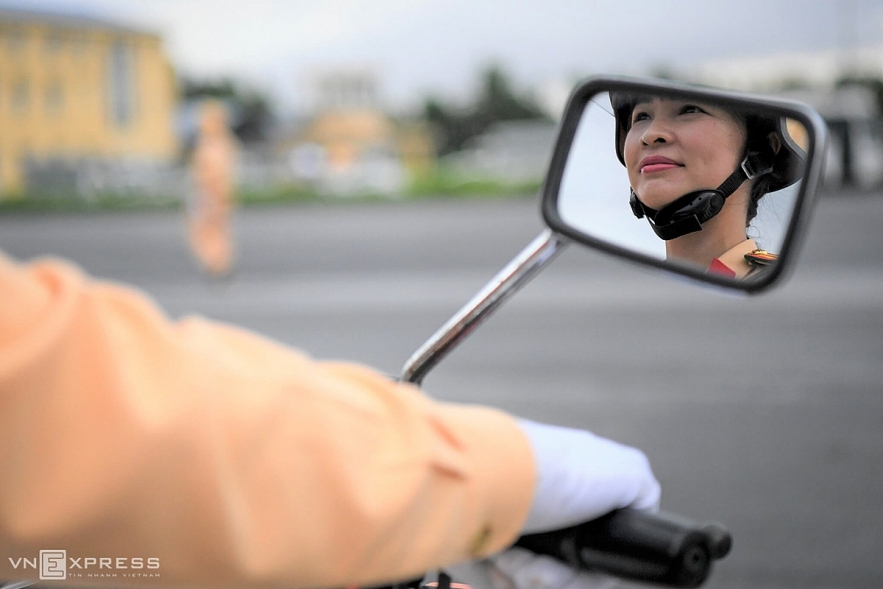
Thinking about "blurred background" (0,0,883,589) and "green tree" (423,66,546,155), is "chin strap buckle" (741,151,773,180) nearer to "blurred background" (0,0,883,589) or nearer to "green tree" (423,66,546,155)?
"blurred background" (0,0,883,589)

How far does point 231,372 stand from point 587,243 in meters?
0.63

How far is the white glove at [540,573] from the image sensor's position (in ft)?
3.62

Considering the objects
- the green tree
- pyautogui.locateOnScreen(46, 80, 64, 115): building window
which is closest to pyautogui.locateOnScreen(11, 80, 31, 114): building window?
pyautogui.locateOnScreen(46, 80, 64, 115): building window

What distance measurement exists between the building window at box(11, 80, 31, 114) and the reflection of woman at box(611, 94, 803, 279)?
28.2 metres

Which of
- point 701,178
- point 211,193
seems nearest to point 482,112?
point 211,193

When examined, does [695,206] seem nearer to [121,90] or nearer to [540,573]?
[540,573]

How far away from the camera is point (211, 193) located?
38.0ft

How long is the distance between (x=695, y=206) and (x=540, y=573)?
472 mm

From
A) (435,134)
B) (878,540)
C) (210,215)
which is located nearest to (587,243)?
(878,540)

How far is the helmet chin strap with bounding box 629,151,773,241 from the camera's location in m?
1.08

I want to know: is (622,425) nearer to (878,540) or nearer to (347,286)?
(878,540)

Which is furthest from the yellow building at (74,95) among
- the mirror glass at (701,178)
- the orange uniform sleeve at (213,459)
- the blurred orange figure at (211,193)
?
the orange uniform sleeve at (213,459)

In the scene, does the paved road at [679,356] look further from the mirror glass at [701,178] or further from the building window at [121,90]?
the building window at [121,90]

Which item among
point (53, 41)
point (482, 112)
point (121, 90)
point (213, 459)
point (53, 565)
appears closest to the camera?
point (213, 459)
